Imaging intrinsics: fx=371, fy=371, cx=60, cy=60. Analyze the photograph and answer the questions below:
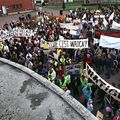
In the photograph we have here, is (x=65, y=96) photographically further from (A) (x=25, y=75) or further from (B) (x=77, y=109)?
(A) (x=25, y=75)

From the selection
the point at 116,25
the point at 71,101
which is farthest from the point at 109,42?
the point at 71,101


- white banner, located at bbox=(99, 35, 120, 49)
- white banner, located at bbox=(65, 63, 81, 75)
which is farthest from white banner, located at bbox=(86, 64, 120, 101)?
white banner, located at bbox=(99, 35, 120, 49)

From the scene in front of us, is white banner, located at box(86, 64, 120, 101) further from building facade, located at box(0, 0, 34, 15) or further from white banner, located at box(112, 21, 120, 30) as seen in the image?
building facade, located at box(0, 0, 34, 15)

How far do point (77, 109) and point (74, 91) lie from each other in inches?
357

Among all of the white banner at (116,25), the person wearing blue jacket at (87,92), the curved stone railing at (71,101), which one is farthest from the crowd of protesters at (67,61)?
the curved stone railing at (71,101)

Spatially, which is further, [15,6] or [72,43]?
[15,6]

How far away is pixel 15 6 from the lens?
5238 centimetres

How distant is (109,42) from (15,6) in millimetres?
33978

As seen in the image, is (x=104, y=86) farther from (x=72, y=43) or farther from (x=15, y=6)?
(x=15, y=6)

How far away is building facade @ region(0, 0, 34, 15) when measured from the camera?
50219mm

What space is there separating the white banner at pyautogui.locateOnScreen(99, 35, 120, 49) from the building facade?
31.2m

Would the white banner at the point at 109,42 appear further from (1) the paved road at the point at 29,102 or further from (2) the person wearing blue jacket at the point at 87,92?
(1) the paved road at the point at 29,102

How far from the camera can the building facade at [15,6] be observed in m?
50.2

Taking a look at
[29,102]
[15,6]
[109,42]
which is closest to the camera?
[29,102]
